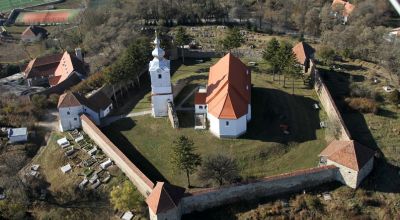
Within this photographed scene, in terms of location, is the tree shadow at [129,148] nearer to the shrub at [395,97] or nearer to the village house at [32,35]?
the shrub at [395,97]

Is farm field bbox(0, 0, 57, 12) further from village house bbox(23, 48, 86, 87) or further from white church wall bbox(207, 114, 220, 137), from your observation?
white church wall bbox(207, 114, 220, 137)

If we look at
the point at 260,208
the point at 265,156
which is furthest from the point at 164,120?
the point at 260,208

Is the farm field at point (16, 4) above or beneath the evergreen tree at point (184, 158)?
above

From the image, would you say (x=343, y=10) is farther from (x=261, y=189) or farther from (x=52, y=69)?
(x=261, y=189)

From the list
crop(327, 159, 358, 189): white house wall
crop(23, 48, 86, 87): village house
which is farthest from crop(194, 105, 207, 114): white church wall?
crop(23, 48, 86, 87): village house

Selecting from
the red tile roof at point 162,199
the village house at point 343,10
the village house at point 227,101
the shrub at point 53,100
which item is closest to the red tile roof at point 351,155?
the village house at point 227,101

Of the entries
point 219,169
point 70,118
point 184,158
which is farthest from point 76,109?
point 219,169

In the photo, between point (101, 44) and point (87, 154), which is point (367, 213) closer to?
point (87, 154)
